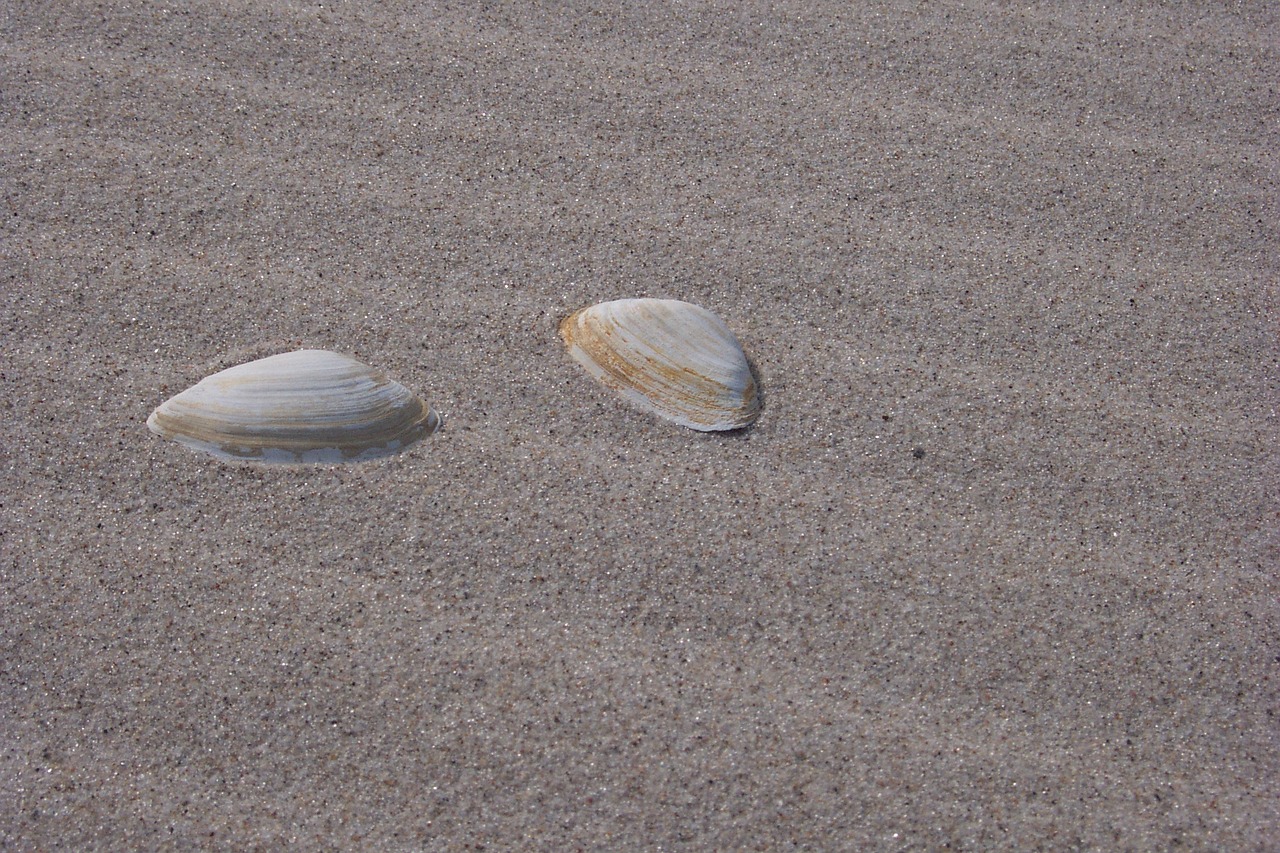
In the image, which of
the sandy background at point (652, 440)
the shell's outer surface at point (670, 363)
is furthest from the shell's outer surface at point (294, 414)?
the shell's outer surface at point (670, 363)

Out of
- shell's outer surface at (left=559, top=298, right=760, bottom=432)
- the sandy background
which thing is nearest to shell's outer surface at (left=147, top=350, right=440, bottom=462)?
the sandy background

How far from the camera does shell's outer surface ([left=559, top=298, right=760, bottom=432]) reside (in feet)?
4.99

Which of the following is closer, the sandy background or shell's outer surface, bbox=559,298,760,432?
the sandy background

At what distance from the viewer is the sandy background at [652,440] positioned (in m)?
1.35

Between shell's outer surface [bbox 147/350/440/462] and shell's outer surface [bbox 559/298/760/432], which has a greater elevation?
shell's outer surface [bbox 559/298/760/432]

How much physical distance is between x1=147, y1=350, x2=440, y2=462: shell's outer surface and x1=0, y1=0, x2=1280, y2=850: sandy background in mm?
39

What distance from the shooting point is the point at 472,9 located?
1764 mm

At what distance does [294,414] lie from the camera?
148 cm

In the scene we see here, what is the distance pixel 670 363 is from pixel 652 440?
0.14 metres

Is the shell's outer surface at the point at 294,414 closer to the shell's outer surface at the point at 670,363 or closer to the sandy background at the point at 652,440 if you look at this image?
the sandy background at the point at 652,440

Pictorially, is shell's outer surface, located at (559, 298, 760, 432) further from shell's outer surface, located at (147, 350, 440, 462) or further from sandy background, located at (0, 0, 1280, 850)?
shell's outer surface, located at (147, 350, 440, 462)

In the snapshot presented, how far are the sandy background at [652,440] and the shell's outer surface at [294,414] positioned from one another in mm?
39

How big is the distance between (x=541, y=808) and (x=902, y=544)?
2.36ft

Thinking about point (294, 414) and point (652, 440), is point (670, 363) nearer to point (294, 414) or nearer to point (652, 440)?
point (652, 440)
